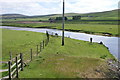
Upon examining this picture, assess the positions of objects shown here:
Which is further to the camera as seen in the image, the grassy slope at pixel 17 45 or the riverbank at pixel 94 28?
the riverbank at pixel 94 28

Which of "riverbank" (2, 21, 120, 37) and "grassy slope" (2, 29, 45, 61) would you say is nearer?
"grassy slope" (2, 29, 45, 61)

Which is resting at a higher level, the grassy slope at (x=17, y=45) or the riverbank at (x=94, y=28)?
the riverbank at (x=94, y=28)

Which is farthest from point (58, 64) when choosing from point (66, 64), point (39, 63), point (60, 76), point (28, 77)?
point (28, 77)

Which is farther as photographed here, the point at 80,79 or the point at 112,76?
the point at 112,76

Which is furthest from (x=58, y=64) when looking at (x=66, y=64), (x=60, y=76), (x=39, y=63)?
(x=60, y=76)

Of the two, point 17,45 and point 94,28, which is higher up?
point 94,28

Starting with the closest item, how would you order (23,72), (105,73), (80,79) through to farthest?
(80,79), (23,72), (105,73)

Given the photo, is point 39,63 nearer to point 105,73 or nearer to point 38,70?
point 38,70

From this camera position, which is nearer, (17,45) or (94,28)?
(17,45)

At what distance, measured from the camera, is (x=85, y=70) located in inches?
646

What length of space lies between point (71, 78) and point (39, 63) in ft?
17.9

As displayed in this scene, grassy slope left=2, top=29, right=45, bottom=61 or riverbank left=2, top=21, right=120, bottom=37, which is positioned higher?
riverbank left=2, top=21, right=120, bottom=37

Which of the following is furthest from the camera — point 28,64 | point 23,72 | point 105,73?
point 28,64

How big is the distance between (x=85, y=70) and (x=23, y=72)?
5.95m
